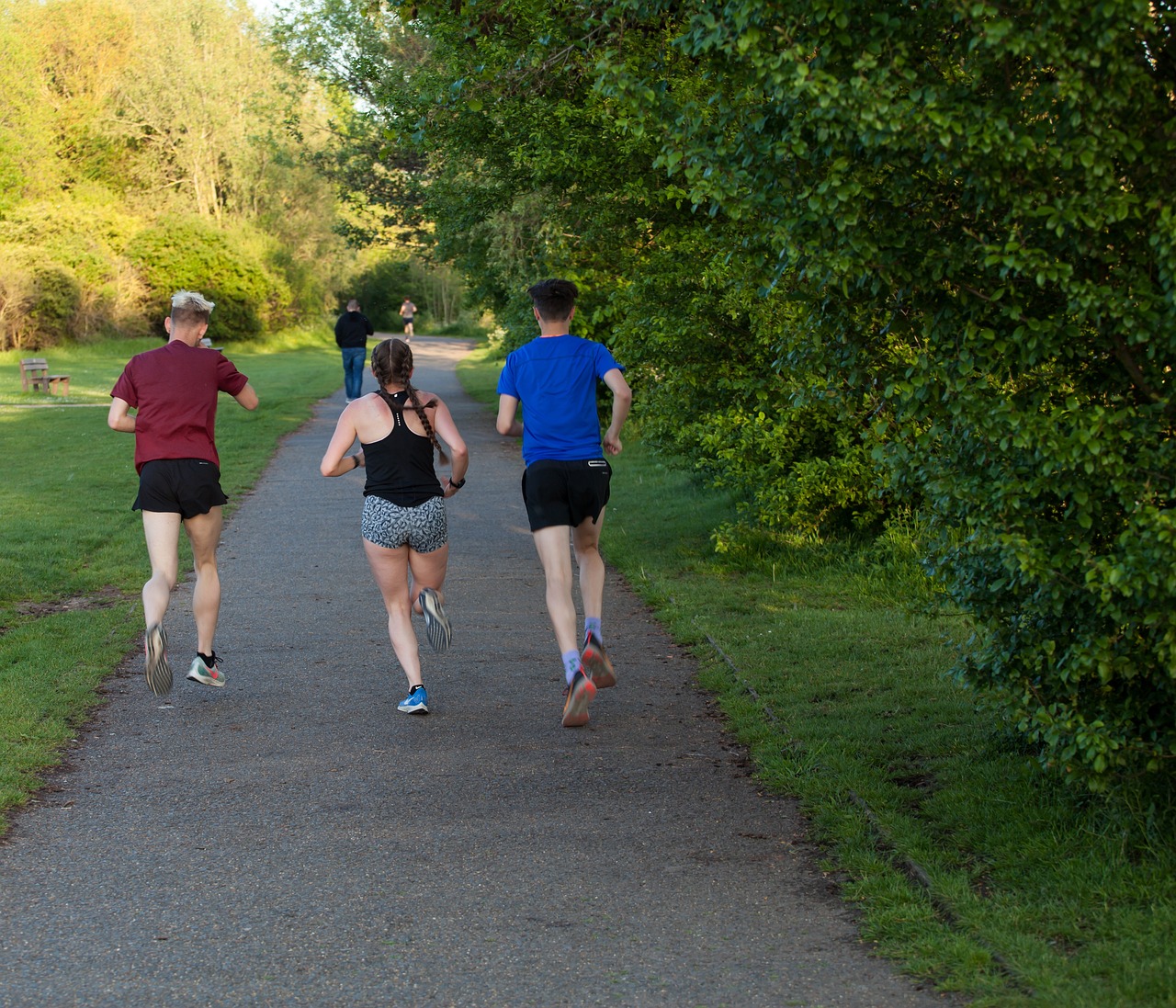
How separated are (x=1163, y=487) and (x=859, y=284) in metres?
1.15

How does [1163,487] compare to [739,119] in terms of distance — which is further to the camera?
[739,119]

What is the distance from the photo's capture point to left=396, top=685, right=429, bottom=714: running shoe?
6.36 m

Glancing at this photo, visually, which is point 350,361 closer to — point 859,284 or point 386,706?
point 386,706

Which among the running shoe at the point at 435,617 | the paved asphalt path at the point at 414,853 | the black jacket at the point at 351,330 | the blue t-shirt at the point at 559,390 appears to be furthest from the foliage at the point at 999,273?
the black jacket at the point at 351,330

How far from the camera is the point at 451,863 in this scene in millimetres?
4516

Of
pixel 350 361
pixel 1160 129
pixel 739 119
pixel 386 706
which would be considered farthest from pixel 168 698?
pixel 350 361

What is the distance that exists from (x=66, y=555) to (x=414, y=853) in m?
7.11

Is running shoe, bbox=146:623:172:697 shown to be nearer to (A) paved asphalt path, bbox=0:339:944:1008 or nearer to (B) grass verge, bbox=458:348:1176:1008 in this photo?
(A) paved asphalt path, bbox=0:339:944:1008

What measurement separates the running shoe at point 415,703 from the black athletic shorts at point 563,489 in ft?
3.26

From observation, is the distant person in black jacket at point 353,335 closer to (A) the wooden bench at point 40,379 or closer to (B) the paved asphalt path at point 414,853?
(A) the wooden bench at point 40,379

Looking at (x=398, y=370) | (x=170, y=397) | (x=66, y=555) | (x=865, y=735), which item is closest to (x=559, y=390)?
(x=398, y=370)

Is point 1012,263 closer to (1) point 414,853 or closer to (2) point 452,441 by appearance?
(1) point 414,853

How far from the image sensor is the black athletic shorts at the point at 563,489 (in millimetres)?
6332

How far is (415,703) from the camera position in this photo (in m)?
6.36
